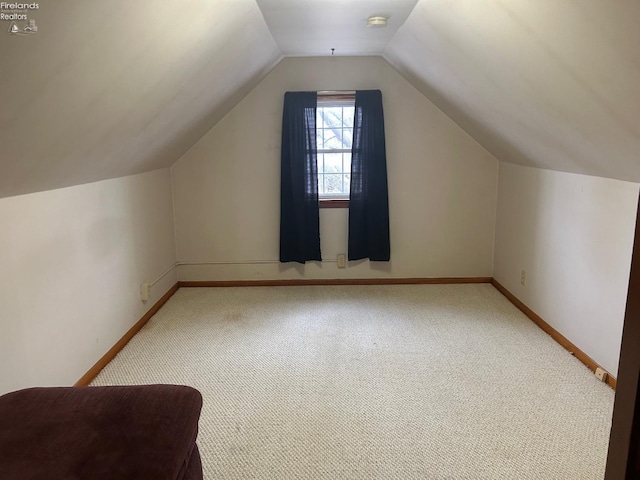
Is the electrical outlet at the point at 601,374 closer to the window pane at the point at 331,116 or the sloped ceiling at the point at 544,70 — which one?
the sloped ceiling at the point at 544,70

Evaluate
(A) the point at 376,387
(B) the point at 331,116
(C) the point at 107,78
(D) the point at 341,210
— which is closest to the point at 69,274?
(C) the point at 107,78

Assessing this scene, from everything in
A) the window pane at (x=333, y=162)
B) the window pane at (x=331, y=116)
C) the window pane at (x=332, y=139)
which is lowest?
the window pane at (x=333, y=162)

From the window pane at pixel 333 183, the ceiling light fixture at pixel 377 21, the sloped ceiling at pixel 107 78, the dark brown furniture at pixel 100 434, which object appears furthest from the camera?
the window pane at pixel 333 183

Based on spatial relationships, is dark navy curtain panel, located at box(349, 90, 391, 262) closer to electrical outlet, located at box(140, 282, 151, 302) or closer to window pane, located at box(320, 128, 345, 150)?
window pane, located at box(320, 128, 345, 150)

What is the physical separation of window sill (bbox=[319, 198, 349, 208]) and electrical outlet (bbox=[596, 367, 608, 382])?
2.29 m

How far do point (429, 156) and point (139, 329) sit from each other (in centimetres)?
282

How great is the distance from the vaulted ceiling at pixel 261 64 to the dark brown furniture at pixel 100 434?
877mm

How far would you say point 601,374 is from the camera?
2.38 metres

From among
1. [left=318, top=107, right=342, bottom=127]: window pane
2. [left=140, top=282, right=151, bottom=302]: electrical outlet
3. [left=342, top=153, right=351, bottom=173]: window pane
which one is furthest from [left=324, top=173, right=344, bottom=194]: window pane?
[left=140, top=282, right=151, bottom=302]: electrical outlet

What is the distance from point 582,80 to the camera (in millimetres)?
1646

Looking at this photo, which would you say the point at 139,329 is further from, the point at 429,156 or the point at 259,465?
the point at 429,156

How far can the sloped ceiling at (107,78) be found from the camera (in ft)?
3.97

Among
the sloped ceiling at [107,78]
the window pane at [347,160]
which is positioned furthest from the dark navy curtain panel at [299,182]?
the sloped ceiling at [107,78]

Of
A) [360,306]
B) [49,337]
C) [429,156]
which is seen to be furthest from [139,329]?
[429,156]
